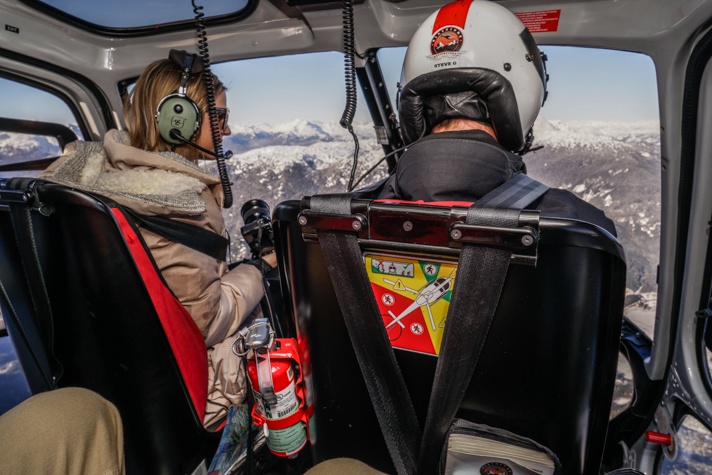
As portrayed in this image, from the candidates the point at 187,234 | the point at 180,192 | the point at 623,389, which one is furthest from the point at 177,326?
the point at 623,389

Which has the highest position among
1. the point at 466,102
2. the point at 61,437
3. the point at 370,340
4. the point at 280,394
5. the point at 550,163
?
the point at 466,102

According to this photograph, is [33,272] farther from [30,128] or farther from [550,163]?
[550,163]

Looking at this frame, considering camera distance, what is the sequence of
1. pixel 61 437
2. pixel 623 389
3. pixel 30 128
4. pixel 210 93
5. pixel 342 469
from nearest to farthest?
pixel 342 469 < pixel 61 437 < pixel 210 93 < pixel 623 389 < pixel 30 128

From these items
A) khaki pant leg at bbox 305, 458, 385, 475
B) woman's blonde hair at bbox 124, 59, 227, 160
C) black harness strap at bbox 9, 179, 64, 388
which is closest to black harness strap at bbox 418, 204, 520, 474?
khaki pant leg at bbox 305, 458, 385, 475

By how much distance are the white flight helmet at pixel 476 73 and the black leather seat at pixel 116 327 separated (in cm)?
94

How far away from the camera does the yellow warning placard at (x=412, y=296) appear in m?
0.79

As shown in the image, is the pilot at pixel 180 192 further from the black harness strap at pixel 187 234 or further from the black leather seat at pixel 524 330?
the black leather seat at pixel 524 330

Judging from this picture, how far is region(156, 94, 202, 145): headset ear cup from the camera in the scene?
5.49ft

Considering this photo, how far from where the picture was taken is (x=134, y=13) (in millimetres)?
2189

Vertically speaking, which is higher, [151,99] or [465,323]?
[151,99]

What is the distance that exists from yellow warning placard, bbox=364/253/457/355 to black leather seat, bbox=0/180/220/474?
0.73m

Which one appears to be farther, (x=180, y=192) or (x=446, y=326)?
(x=180, y=192)

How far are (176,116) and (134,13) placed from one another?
0.96m

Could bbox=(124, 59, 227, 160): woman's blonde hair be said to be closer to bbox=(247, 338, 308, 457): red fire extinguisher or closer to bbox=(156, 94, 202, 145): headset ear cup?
bbox=(156, 94, 202, 145): headset ear cup
